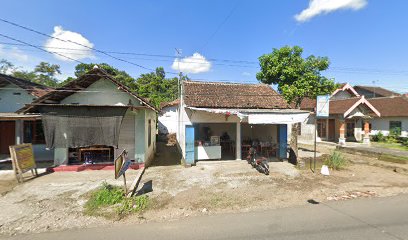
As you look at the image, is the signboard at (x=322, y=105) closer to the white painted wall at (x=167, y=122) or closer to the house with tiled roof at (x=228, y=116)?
Result: the house with tiled roof at (x=228, y=116)

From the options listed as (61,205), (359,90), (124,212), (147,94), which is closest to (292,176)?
(124,212)

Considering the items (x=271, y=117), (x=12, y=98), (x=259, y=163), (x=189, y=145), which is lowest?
(x=259, y=163)

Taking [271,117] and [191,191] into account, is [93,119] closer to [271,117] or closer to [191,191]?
[191,191]

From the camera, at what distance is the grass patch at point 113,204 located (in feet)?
19.7

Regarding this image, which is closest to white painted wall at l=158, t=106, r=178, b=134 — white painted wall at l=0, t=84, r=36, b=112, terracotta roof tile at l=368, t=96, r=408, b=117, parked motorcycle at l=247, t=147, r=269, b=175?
white painted wall at l=0, t=84, r=36, b=112

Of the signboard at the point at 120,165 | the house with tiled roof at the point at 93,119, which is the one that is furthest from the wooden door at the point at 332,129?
the signboard at the point at 120,165

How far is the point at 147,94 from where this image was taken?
34.7m

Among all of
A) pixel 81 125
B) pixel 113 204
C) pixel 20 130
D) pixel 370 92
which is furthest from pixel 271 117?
pixel 370 92

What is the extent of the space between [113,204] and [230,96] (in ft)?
31.6

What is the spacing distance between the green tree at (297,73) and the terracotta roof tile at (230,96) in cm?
169

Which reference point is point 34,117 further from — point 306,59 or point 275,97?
point 306,59

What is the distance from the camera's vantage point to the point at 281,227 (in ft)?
16.7

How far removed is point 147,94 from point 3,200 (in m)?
28.7

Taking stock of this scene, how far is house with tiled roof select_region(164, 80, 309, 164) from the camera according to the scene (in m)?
11.1
